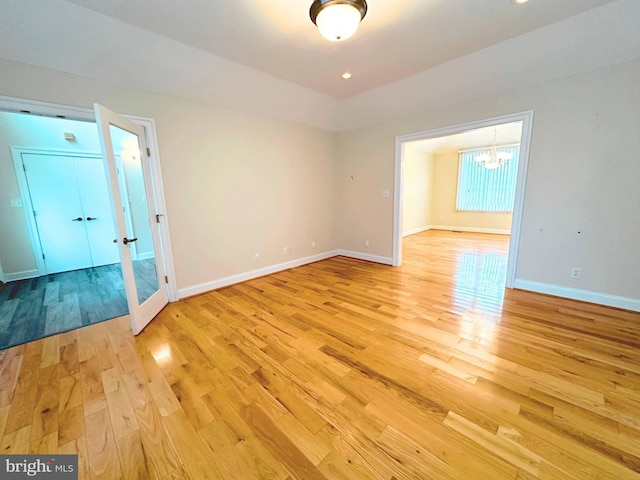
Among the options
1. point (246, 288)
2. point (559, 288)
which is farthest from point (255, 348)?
point (559, 288)

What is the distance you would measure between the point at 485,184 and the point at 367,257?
5.21 m

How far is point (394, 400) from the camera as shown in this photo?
158 cm

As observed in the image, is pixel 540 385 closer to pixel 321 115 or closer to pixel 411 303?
pixel 411 303

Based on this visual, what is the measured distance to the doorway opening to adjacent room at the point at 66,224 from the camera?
261 centimetres

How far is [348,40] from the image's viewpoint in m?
2.56

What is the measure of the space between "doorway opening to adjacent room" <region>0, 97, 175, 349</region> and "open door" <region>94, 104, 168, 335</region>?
0.04ft

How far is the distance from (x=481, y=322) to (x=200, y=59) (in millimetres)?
4102

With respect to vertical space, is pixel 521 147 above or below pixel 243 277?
above

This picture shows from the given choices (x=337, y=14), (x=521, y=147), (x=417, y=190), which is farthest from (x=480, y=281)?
(x=417, y=190)

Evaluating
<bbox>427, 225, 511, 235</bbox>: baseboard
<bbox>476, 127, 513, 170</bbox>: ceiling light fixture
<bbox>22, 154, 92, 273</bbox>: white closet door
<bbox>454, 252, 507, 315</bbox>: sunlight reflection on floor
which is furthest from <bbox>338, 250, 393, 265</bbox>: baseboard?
<bbox>22, 154, 92, 273</bbox>: white closet door

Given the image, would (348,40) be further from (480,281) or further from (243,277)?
(480,281)

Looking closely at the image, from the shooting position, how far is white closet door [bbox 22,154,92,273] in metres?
4.20

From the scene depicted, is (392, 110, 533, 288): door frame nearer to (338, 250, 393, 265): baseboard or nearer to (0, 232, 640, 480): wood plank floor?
(0, 232, 640, 480): wood plank floor

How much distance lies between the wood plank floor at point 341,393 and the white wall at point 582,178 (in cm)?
48
